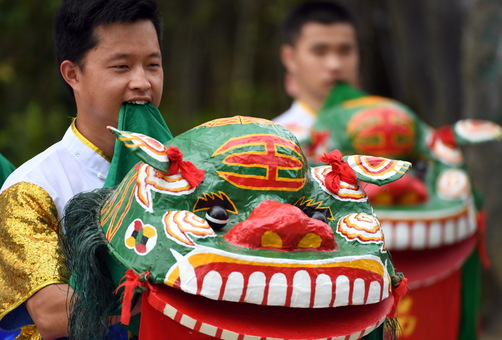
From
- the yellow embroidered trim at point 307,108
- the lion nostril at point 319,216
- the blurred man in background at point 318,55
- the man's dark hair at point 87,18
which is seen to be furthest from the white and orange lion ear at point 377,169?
the yellow embroidered trim at point 307,108

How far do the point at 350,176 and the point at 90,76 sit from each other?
2.61ft

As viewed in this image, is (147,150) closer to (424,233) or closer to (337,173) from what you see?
(337,173)

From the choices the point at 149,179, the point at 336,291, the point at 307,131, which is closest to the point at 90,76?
the point at 149,179

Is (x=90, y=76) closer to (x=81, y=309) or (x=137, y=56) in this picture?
Result: (x=137, y=56)

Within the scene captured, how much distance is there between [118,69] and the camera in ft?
7.66

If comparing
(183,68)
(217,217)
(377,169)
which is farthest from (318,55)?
(183,68)

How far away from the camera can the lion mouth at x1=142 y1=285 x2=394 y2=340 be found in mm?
1735

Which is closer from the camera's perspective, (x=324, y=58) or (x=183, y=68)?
(x=324, y=58)

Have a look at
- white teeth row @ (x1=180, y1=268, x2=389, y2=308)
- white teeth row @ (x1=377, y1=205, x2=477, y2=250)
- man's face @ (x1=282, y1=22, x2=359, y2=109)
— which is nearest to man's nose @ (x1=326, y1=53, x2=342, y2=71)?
man's face @ (x1=282, y1=22, x2=359, y2=109)

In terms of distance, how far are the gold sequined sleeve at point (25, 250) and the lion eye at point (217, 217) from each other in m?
0.43

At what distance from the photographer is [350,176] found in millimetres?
2021

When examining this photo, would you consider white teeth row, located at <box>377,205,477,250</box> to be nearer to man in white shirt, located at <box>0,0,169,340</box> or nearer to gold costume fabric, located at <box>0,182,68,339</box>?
man in white shirt, located at <box>0,0,169,340</box>

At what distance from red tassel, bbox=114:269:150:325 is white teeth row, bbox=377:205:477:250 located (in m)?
2.19

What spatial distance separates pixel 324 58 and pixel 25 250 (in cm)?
350
